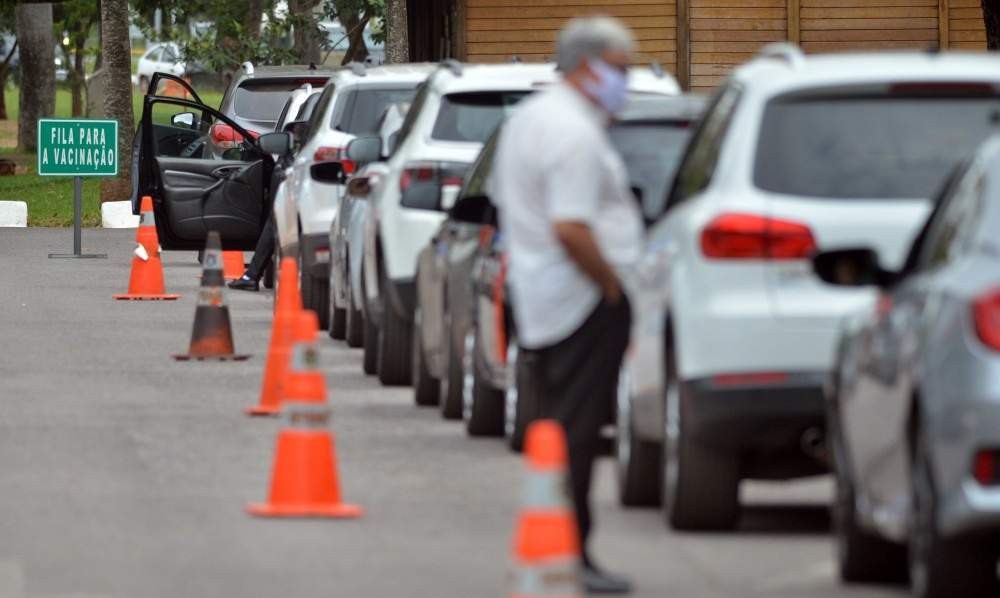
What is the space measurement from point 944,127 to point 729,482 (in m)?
1.47

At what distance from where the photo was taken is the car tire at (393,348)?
16.4 metres

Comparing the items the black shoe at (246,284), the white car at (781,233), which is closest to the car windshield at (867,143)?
the white car at (781,233)

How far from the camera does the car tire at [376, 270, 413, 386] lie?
16406 mm

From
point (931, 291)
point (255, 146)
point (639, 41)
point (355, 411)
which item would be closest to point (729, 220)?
point (931, 291)

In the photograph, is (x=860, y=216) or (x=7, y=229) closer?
(x=860, y=216)

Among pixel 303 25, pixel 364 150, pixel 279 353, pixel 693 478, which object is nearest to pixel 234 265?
pixel 364 150

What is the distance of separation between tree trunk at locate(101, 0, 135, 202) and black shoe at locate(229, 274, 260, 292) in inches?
613

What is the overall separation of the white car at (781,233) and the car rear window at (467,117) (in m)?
5.52

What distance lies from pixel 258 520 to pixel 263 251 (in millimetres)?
14266

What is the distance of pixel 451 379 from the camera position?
47.3 feet

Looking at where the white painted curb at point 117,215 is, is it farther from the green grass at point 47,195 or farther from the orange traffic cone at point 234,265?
the orange traffic cone at point 234,265

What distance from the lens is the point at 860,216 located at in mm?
9859

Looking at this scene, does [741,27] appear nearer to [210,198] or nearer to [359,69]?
[210,198]

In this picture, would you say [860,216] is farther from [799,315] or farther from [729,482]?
[729,482]
